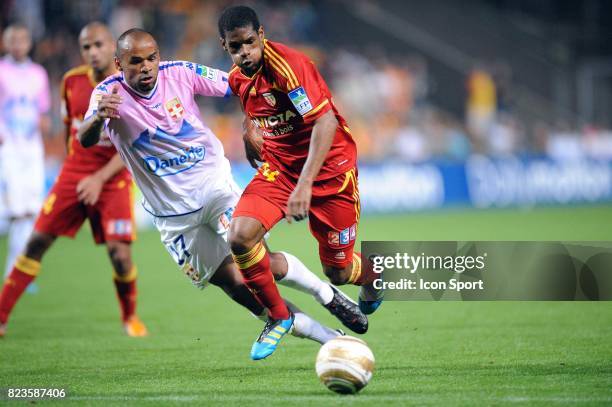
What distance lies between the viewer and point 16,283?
8742 mm

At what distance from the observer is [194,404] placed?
222 inches

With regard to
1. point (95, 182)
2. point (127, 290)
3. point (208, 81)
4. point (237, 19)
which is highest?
point (237, 19)

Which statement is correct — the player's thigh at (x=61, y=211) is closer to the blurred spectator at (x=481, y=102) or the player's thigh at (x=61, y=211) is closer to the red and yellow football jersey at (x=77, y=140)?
the red and yellow football jersey at (x=77, y=140)

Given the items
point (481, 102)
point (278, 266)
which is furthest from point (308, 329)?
point (481, 102)

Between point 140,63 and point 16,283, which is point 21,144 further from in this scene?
point 140,63

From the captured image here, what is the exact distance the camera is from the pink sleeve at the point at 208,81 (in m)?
7.11

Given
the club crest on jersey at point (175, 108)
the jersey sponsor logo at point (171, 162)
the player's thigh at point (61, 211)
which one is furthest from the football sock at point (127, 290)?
the club crest on jersey at point (175, 108)

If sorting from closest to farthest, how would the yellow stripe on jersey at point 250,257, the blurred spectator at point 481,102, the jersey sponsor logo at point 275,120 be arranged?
the yellow stripe on jersey at point 250,257 → the jersey sponsor logo at point 275,120 → the blurred spectator at point 481,102

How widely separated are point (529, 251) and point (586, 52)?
25.7 m

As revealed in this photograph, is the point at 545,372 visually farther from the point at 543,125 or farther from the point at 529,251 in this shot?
the point at 543,125

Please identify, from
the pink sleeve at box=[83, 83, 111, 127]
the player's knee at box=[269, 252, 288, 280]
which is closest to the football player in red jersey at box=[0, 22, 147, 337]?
the pink sleeve at box=[83, 83, 111, 127]

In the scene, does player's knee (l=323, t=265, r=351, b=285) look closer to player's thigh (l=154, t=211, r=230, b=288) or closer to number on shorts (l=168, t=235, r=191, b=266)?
player's thigh (l=154, t=211, r=230, b=288)

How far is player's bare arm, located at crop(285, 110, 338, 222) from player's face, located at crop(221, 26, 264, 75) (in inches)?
21.7

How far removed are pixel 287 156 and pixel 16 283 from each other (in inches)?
128
